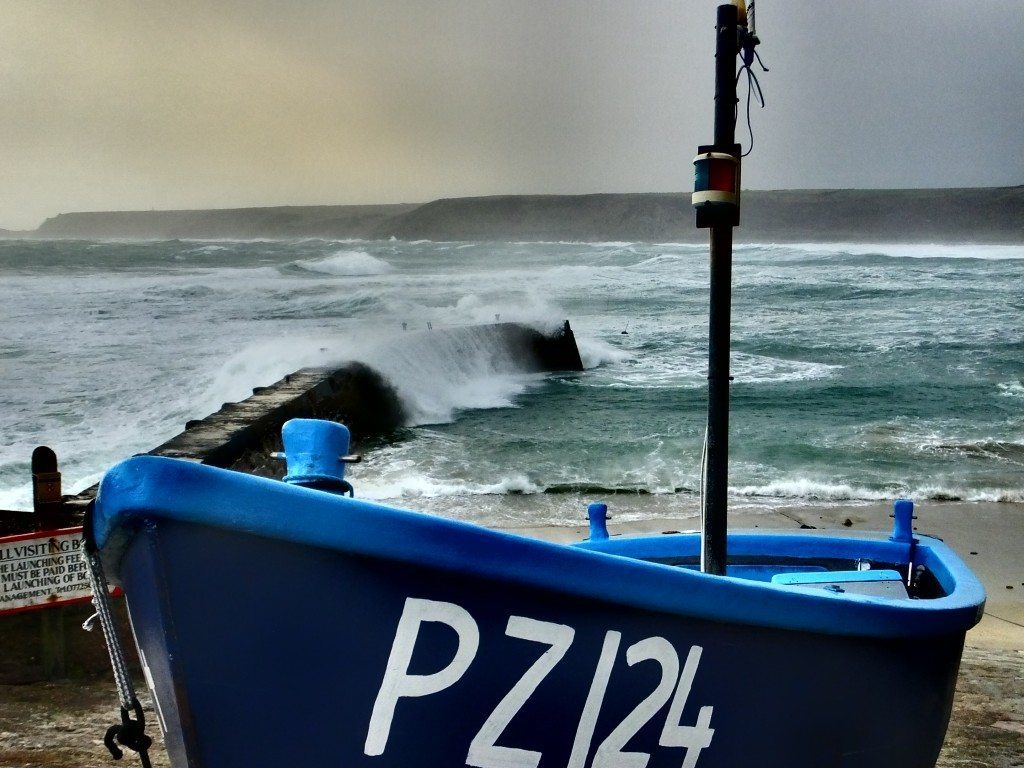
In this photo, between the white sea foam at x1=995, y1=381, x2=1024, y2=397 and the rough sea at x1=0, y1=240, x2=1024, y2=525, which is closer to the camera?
the rough sea at x1=0, y1=240, x2=1024, y2=525

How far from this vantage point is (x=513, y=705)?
2.23 m

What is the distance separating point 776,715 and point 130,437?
1461 centimetres

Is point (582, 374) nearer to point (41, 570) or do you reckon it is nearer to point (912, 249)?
point (41, 570)

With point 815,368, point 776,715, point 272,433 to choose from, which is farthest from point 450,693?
point 815,368

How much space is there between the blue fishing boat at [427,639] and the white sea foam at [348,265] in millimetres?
50804

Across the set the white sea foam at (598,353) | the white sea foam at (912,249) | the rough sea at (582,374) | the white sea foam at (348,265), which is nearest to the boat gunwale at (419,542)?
the rough sea at (582,374)

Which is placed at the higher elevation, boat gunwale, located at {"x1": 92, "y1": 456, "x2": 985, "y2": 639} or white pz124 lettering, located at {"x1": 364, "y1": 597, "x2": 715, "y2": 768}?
boat gunwale, located at {"x1": 92, "y1": 456, "x2": 985, "y2": 639}

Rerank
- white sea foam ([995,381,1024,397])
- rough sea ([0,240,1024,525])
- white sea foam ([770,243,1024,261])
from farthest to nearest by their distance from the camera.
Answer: white sea foam ([770,243,1024,261]) < white sea foam ([995,381,1024,397]) < rough sea ([0,240,1024,525])

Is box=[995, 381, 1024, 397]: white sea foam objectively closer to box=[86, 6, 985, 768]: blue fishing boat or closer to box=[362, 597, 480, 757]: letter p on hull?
box=[86, 6, 985, 768]: blue fishing boat

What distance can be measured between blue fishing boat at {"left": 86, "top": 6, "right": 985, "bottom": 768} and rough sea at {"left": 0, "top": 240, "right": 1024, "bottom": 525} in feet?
22.9

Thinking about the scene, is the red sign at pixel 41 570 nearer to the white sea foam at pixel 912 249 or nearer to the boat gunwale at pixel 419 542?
the boat gunwale at pixel 419 542

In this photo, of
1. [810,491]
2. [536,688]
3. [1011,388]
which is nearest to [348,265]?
[1011,388]

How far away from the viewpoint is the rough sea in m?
12.3

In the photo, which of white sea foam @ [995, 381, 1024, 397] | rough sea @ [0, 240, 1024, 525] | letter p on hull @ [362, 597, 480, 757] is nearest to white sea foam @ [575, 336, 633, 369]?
rough sea @ [0, 240, 1024, 525]
